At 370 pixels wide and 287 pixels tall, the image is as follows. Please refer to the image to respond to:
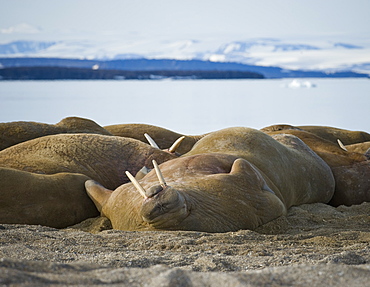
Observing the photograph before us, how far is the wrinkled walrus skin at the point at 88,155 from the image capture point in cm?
622

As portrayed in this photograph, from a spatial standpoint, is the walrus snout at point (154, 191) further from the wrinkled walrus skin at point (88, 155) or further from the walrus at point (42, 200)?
the wrinkled walrus skin at point (88, 155)

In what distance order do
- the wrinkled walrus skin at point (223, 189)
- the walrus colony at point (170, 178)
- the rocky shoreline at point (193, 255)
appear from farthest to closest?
the walrus colony at point (170, 178)
the wrinkled walrus skin at point (223, 189)
the rocky shoreline at point (193, 255)

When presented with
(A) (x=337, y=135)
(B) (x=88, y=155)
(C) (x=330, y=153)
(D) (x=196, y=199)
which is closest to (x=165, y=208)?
(D) (x=196, y=199)

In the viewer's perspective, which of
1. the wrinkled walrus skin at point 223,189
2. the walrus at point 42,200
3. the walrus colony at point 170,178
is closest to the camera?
the wrinkled walrus skin at point 223,189

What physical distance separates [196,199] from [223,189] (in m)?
0.33

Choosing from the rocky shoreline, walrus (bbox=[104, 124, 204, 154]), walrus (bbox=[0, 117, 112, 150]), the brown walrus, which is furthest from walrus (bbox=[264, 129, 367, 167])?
walrus (bbox=[0, 117, 112, 150])

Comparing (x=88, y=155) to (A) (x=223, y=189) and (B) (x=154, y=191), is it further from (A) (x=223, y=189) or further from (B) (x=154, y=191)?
(B) (x=154, y=191)

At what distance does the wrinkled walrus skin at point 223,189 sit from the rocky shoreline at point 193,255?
151 millimetres

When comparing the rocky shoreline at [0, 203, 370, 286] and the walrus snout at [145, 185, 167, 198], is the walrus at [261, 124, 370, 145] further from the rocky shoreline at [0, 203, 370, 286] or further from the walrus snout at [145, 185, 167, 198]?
the walrus snout at [145, 185, 167, 198]

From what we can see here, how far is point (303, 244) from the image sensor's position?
13.1 feet

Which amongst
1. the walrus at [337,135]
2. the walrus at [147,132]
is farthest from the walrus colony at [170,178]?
the walrus at [337,135]

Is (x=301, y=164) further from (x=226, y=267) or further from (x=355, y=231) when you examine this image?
(x=226, y=267)

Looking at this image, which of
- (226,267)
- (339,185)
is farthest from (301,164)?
(226,267)

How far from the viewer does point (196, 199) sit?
4.43m
